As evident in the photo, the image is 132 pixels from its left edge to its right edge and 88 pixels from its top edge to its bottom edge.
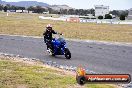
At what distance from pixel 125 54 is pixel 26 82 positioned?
11.3 m

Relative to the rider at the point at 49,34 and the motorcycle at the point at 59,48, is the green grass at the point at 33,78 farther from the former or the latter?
the rider at the point at 49,34

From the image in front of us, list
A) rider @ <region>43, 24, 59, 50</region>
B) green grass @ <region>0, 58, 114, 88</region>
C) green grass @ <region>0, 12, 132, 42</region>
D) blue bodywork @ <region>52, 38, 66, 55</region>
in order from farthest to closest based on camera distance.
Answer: green grass @ <region>0, 12, 132, 42</region>
rider @ <region>43, 24, 59, 50</region>
blue bodywork @ <region>52, 38, 66, 55</region>
green grass @ <region>0, 58, 114, 88</region>

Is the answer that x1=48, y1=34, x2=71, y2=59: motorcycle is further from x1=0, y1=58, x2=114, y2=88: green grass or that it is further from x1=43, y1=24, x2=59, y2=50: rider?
x1=0, y1=58, x2=114, y2=88: green grass

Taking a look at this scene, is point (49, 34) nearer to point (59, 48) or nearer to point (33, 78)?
point (59, 48)

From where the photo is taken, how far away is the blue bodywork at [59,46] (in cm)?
1850

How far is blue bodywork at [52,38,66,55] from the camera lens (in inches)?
728

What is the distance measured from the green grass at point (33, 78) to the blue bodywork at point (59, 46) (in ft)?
16.2

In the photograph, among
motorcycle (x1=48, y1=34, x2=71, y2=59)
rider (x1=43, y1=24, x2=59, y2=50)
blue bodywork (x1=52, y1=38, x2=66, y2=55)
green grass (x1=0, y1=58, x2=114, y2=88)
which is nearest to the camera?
green grass (x1=0, y1=58, x2=114, y2=88)

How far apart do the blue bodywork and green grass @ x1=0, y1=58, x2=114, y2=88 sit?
16.2 feet

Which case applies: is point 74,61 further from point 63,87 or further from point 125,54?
point 63,87

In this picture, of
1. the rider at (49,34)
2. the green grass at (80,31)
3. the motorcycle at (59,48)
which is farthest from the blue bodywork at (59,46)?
the green grass at (80,31)

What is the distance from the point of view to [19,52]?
20.2 metres

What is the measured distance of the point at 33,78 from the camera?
11.2 meters

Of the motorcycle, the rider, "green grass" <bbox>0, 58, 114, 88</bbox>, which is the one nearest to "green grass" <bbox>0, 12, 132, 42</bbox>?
the rider
